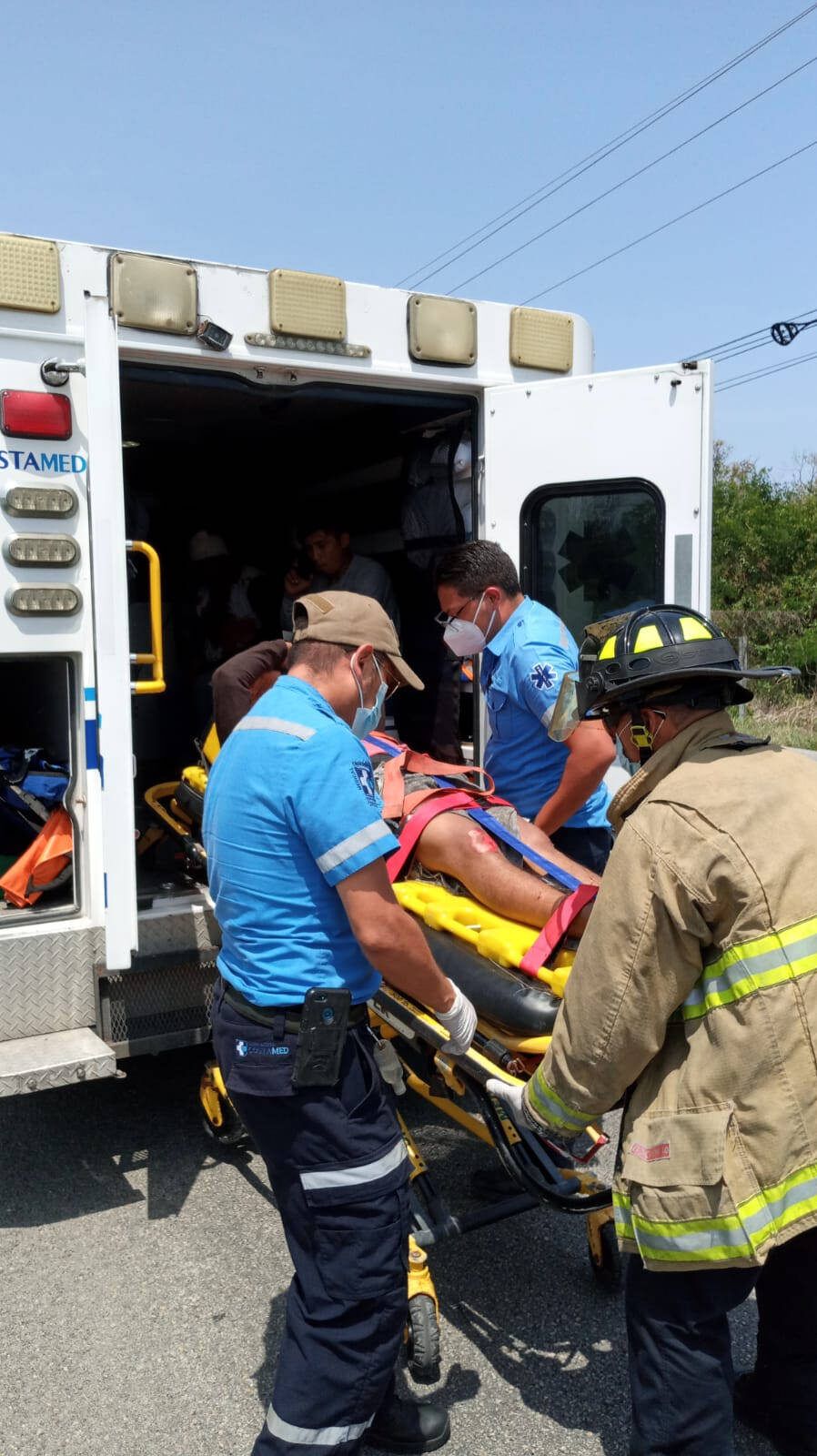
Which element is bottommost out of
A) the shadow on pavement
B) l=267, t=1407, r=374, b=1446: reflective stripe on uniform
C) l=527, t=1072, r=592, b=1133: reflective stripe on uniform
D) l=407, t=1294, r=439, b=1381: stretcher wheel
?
the shadow on pavement

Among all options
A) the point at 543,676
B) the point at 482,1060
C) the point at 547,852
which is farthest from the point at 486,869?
the point at 543,676

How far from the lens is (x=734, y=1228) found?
1.82 m

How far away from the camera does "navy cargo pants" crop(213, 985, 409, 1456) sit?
213cm

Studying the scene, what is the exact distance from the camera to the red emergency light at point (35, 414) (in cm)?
334

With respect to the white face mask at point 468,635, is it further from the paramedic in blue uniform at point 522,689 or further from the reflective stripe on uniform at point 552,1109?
the reflective stripe on uniform at point 552,1109

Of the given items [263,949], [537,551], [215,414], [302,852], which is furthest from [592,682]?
[215,414]

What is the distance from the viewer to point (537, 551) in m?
4.26

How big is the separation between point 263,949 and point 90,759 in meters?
1.50

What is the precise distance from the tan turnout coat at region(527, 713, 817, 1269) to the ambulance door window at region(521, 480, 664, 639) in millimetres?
2218

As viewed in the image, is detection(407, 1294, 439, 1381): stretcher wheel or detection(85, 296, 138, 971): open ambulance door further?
detection(85, 296, 138, 971): open ambulance door

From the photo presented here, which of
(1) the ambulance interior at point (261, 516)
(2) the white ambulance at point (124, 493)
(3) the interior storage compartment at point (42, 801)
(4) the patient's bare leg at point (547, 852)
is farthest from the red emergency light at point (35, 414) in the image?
(4) the patient's bare leg at point (547, 852)

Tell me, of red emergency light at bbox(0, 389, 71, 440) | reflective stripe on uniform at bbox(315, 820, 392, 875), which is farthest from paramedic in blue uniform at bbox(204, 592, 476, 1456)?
red emergency light at bbox(0, 389, 71, 440)

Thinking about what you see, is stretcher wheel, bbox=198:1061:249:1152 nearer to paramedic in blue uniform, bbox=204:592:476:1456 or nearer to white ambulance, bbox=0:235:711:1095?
white ambulance, bbox=0:235:711:1095

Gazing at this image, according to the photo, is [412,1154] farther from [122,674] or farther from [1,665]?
[1,665]
